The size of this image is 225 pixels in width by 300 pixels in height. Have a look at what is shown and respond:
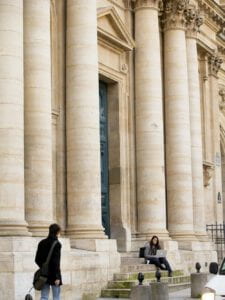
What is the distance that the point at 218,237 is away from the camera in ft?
105

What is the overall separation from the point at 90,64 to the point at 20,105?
4.22 metres

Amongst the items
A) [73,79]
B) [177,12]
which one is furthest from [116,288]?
[177,12]

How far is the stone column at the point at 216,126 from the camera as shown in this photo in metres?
33.3

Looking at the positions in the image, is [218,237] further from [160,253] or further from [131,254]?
[160,253]

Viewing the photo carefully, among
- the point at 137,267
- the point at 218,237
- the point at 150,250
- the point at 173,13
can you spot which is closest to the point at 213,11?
the point at 173,13

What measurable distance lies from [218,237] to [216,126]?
17.3ft

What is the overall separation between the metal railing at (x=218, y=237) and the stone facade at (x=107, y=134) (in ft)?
1.50

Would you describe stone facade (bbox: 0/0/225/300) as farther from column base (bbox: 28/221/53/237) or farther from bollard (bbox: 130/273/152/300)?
bollard (bbox: 130/273/152/300)

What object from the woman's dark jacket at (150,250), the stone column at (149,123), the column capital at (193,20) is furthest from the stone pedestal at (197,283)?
the column capital at (193,20)

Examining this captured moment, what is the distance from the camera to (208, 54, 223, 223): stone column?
1312 inches

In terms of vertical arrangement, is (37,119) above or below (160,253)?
above

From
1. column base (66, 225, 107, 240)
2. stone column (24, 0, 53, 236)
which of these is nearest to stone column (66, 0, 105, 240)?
column base (66, 225, 107, 240)

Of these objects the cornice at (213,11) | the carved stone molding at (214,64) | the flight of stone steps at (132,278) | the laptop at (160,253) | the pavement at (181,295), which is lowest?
the pavement at (181,295)

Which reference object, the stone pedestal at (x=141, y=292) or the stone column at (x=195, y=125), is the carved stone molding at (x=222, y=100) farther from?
the stone pedestal at (x=141, y=292)
